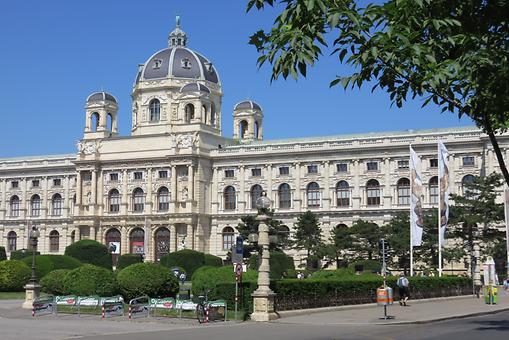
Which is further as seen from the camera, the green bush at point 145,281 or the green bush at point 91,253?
the green bush at point 91,253

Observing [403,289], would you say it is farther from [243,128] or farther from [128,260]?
[243,128]

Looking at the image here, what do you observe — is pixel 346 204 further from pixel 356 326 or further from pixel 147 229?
pixel 356 326

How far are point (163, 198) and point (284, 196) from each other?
14957mm

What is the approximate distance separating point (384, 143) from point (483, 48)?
75.8m

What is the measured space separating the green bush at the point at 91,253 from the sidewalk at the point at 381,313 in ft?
126

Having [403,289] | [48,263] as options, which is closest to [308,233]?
[48,263]

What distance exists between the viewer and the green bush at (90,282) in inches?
1375

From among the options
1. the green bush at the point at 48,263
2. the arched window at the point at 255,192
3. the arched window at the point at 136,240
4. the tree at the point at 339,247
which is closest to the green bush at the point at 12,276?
the green bush at the point at 48,263

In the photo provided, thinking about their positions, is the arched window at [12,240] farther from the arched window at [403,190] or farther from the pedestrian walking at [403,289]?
the pedestrian walking at [403,289]

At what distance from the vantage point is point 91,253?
7138 centimetres

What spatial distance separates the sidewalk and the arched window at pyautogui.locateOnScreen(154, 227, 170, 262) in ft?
179

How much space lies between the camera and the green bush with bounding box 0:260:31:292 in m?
48.8

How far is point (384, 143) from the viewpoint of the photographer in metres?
84.3

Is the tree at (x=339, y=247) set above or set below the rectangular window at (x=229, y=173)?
below
